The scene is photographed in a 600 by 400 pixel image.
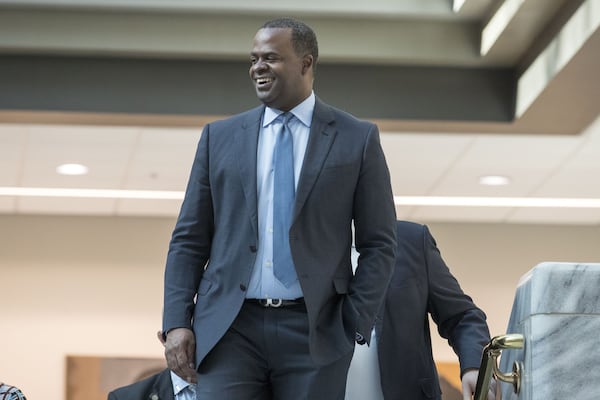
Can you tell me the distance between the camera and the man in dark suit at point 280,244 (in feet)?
9.68

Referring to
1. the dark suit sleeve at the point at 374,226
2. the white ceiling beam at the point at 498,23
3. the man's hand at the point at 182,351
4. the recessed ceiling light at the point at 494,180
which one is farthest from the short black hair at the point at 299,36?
the recessed ceiling light at the point at 494,180

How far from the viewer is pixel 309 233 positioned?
304cm

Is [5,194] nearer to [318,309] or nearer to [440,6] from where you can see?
[440,6]

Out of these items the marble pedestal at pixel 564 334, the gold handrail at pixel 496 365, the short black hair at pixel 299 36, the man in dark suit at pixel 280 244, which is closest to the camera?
the marble pedestal at pixel 564 334

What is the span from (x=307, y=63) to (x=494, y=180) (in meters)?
7.62

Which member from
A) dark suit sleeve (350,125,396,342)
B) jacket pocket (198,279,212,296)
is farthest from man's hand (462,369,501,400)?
jacket pocket (198,279,212,296)

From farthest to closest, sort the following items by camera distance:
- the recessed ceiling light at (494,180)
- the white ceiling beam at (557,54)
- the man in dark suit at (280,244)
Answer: the recessed ceiling light at (494,180), the white ceiling beam at (557,54), the man in dark suit at (280,244)

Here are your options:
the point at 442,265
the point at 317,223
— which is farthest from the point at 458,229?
the point at 317,223

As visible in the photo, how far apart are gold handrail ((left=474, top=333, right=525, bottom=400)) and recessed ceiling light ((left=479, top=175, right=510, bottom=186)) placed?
25.3 ft

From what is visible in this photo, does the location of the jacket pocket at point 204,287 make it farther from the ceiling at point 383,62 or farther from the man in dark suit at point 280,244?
the ceiling at point 383,62

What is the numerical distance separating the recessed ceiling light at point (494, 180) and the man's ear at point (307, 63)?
747 centimetres

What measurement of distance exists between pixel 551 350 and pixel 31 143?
7.66 metres

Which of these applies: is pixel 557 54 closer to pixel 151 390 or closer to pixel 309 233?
pixel 151 390

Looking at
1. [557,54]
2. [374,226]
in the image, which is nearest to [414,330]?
[374,226]
